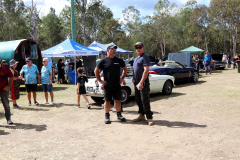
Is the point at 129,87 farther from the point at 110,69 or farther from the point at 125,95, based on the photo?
the point at 110,69

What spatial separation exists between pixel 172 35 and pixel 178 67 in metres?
41.8

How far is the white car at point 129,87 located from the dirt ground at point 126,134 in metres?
0.54

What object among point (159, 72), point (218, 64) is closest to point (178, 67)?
point (159, 72)

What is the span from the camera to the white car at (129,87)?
24.9 feet

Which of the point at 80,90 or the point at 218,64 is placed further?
the point at 218,64

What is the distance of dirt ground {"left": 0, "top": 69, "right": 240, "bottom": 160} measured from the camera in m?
3.83

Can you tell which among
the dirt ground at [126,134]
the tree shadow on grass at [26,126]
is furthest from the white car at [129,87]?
the tree shadow on grass at [26,126]

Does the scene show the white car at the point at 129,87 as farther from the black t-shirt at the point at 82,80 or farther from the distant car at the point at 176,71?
the distant car at the point at 176,71

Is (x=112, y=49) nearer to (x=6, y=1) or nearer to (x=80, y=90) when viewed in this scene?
(x=80, y=90)

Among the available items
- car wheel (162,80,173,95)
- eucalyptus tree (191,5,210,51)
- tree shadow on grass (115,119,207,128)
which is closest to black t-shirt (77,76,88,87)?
tree shadow on grass (115,119,207,128)

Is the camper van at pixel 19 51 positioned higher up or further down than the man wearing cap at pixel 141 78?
higher up

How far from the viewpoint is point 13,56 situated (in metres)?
11.8

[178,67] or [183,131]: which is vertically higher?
[178,67]

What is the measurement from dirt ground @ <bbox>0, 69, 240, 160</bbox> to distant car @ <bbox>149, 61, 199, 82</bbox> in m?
4.38
